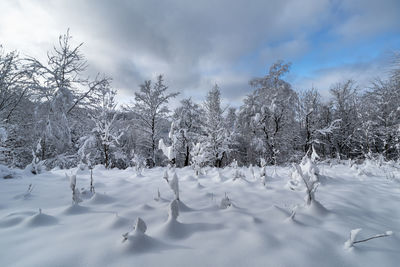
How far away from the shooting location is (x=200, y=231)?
1.19 metres

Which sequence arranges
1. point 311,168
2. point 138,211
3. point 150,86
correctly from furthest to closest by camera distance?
point 150,86, point 311,168, point 138,211

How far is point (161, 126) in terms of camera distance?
569 inches

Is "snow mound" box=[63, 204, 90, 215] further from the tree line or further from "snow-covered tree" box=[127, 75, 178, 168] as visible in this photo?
"snow-covered tree" box=[127, 75, 178, 168]

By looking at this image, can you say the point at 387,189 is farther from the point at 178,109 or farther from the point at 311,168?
the point at 178,109

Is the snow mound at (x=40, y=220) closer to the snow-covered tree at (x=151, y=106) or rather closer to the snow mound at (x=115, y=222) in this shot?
the snow mound at (x=115, y=222)

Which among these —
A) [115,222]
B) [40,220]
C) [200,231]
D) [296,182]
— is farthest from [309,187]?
[40,220]

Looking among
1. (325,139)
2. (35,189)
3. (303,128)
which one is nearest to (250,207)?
(35,189)

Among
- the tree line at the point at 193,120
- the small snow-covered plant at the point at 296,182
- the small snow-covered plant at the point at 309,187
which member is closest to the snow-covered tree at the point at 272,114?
the tree line at the point at 193,120

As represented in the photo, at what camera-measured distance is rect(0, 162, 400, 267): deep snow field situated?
2.94ft

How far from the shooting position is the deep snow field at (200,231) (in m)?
0.90

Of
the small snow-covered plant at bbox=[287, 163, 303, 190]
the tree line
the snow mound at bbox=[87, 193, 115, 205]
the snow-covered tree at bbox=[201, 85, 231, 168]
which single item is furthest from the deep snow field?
the snow-covered tree at bbox=[201, 85, 231, 168]

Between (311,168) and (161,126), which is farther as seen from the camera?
(161,126)

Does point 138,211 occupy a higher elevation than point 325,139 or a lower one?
lower

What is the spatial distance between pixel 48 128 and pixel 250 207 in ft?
29.4
